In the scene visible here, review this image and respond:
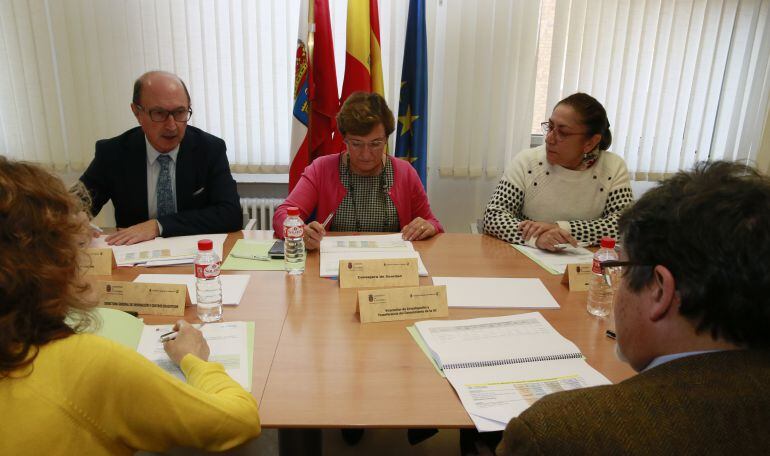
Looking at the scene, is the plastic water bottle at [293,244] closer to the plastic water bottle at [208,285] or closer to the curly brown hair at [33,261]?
the plastic water bottle at [208,285]

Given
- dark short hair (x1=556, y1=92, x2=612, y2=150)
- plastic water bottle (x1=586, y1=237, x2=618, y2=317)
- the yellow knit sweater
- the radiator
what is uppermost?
dark short hair (x1=556, y1=92, x2=612, y2=150)

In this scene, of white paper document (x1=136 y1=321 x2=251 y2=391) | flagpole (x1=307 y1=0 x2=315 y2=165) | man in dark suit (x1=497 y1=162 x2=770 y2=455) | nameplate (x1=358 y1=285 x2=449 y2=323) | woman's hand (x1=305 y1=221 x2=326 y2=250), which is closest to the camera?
man in dark suit (x1=497 y1=162 x2=770 y2=455)

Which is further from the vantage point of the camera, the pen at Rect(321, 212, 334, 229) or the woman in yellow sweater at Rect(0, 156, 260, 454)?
the pen at Rect(321, 212, 334, 229)

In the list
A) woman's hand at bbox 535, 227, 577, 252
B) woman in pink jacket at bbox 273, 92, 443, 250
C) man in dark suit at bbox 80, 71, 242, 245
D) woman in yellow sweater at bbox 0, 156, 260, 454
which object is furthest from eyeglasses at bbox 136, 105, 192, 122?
woman's hand at bbox 535, 227, 577, 252

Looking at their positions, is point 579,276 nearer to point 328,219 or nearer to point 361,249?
point 361,249

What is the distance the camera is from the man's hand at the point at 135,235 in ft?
6.37

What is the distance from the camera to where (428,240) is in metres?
2.15

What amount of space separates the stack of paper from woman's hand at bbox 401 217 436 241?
2.97ft

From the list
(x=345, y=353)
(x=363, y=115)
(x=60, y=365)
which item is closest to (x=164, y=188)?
(x=363, y=115)

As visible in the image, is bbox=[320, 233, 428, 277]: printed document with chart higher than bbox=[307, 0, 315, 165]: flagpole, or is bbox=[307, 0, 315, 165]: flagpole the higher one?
bbox=[307, 0, 315, 165]: flagpole

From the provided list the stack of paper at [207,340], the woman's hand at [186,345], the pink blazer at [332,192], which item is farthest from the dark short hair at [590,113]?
the woman's hand at [186,345]

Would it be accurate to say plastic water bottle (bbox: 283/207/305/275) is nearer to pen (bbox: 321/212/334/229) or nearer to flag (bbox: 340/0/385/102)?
pen (bbox: 321/212/334/229)

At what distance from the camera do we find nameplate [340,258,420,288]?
5.32ft

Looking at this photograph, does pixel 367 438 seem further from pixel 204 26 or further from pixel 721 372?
pixel 204 26
